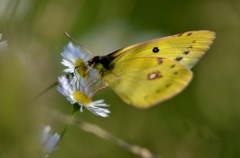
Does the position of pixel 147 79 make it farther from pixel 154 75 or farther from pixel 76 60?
pixel 76 60

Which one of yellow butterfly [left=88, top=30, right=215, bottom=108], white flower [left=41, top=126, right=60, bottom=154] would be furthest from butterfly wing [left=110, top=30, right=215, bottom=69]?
white flower [left=41, top=126, right=60, bottom=154]

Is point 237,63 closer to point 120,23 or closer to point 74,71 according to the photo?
point 120,23

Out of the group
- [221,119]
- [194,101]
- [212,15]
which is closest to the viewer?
[221,119]

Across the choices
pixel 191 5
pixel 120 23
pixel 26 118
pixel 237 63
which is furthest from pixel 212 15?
pixel 26 118

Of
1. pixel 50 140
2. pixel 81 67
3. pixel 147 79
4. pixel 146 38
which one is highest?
pixel 50 140

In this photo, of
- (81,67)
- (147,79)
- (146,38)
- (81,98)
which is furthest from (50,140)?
(146,38)

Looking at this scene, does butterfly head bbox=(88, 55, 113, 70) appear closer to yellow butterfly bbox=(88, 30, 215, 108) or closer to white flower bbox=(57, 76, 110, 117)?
yellow butterfly bbox=(88, 30, 215, 108)

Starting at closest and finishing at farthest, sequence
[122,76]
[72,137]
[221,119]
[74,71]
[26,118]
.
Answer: [26,118]
[74,71]
[122,76]
[72,137]
[221,119]

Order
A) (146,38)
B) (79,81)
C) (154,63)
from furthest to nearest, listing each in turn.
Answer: (146,38) → (154,63) → (79,81)
